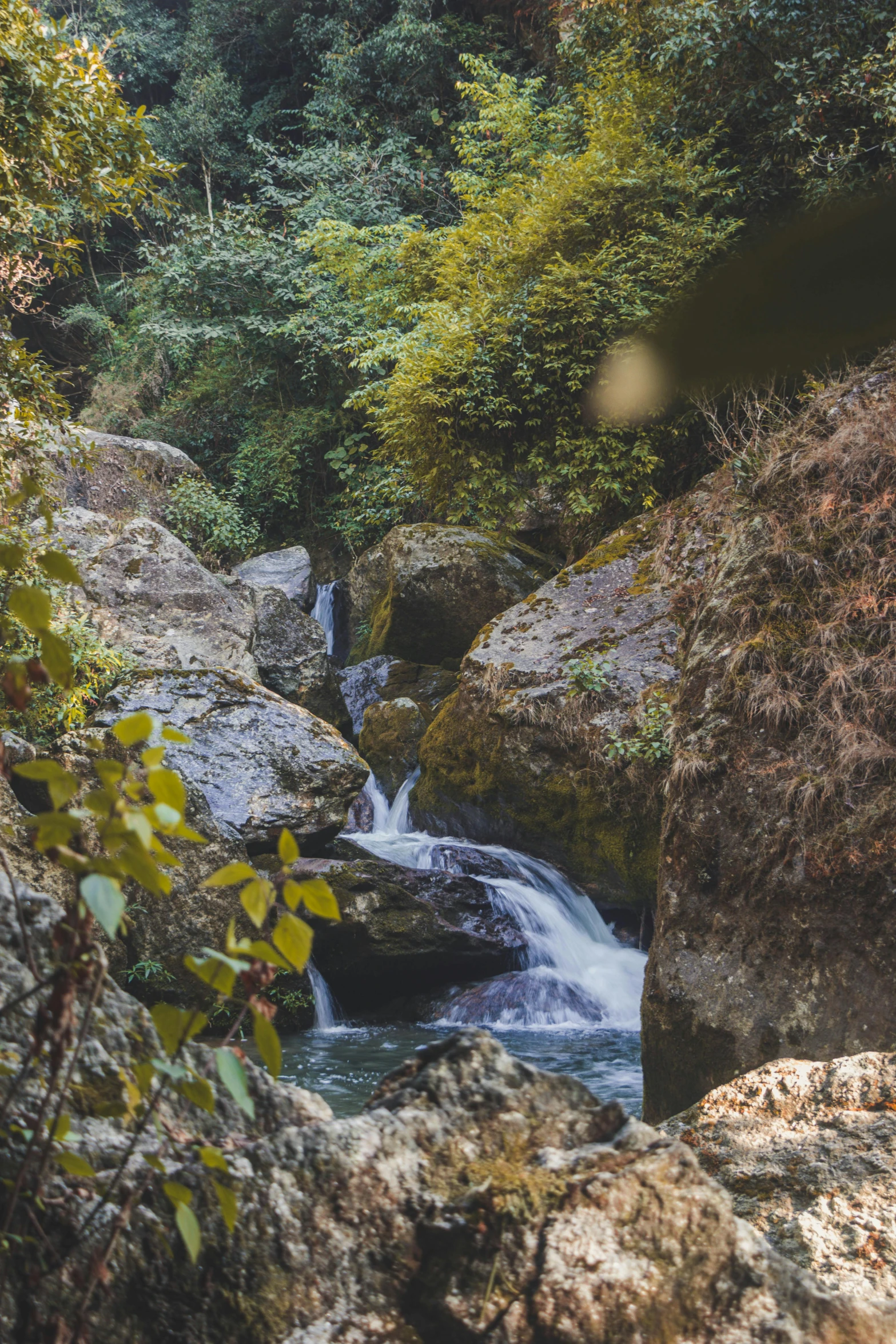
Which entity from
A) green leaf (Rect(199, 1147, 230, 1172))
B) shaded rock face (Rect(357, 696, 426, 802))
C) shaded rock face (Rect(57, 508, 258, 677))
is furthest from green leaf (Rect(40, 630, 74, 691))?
shaded rock face (Rect(357, 696, 426, 802))

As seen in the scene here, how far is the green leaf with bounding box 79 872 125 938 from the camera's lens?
0.89 m

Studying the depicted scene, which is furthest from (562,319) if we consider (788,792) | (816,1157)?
(816,1157)

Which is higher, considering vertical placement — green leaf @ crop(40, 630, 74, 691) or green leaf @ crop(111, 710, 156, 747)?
green leaf @ crop(40, 630, 74, 691)

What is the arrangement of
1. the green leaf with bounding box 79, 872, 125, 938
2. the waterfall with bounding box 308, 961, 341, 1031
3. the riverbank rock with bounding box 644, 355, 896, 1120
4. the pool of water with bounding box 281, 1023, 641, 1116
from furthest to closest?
1. the waterfall with bounding box 308, 961, 341, 1031
2. the pool of water with bounding box 281, 1023, 641, 1116
3. the riverbank rock with bounding box 644, 355, 896, 1120
4. the green leaf with bounding box 79, 872, 125, 938

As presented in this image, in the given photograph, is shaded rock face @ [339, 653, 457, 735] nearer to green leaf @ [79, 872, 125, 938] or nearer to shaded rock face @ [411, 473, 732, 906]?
shaded rock face @ [411, 473, 732, 906]

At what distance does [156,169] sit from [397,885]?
572 cm

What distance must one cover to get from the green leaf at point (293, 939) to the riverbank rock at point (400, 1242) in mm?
363

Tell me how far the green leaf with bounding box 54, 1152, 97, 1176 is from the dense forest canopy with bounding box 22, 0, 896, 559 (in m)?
7.53

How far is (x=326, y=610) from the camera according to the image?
17453mm

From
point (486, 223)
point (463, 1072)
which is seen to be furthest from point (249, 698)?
point (486, 223)

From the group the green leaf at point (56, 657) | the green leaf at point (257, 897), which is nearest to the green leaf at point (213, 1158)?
the green leaf at point (257, 897)

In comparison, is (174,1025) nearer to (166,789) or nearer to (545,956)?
(166,789)

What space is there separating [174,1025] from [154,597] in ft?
33.2

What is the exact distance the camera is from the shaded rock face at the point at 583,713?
809cm
